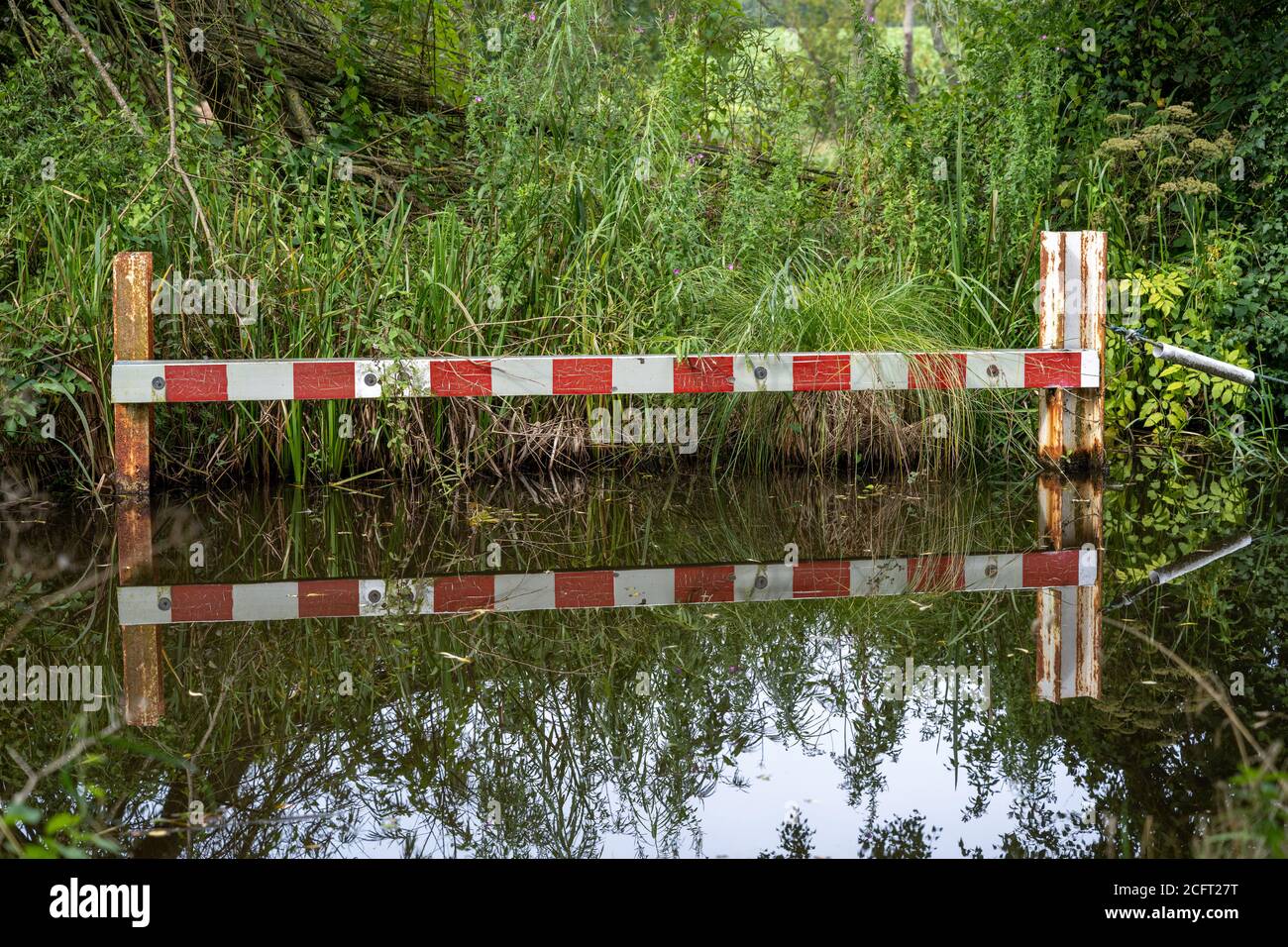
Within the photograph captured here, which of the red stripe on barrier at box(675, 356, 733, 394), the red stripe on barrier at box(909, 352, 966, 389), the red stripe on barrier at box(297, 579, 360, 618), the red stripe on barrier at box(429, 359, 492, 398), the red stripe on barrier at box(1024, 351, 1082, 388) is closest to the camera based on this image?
the red stripe on barrier at box(297, 579, 360, 618)

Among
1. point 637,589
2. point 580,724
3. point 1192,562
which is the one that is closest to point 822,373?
point 1192,562

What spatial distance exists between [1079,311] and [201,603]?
512cm

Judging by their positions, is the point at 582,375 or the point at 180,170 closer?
the point at 582,375

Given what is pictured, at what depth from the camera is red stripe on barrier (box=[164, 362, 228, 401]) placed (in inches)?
266

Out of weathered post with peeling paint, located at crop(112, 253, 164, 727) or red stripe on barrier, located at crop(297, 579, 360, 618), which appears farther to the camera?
weathered post with peeling paint, located at crop(112, 253, 164, 727)

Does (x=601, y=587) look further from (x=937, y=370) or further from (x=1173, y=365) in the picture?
(x=1173, y=365)

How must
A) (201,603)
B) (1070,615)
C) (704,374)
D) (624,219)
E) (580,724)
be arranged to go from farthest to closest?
1. (624,219)
2. (704,374)
3. (201,603)
4. (1070,615)
5. (580,724)

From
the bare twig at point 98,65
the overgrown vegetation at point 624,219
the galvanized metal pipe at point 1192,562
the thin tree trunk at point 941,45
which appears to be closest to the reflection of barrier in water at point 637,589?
the galvanized metal pipe at point 1192,562

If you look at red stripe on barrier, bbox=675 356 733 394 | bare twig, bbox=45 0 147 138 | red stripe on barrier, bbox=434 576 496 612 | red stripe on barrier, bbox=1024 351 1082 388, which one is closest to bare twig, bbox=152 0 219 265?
bare twig, bbox=45 0 147 138

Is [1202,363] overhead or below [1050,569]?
overhead

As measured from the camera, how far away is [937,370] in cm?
740

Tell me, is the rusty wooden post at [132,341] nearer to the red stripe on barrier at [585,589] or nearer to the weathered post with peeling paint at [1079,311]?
the red stripe on barrier at [585,589]

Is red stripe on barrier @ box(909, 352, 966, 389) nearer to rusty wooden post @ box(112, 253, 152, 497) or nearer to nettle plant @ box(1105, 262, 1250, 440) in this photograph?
nettle plant @ box(1105, 262, 1250, 440)
